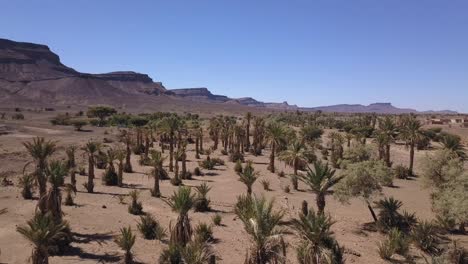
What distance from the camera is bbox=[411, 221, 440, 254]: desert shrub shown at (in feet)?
83.7

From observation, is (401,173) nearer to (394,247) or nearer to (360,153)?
(360,153)

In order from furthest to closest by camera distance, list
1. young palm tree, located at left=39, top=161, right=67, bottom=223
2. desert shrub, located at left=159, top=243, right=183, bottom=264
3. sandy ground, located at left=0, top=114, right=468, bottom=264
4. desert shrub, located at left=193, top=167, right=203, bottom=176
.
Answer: desert shrub, located at left=193, top=167, right=203, bottom=176 < sandy ground, located at left=0, top=114, right=468, bottom=264 < young palm tree, located at left=39, top=161, right=67, bottom=223 < desert shrub, located at left=159, top=243, right=183, bottom=264

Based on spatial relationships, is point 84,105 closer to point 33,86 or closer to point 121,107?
point 121,107

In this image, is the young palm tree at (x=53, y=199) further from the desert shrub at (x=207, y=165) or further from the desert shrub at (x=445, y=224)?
the desert shrub at (x=207, y=165)

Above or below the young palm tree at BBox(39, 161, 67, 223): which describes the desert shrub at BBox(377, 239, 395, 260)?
below

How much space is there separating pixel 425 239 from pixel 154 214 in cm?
1747

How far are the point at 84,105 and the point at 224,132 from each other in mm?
117598

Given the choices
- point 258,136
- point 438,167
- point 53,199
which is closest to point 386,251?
point 438,167

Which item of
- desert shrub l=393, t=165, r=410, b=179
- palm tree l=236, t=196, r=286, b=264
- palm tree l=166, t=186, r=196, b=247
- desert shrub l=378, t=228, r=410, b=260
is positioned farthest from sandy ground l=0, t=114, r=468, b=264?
palm tree l=236, t=196, r=286, b=264

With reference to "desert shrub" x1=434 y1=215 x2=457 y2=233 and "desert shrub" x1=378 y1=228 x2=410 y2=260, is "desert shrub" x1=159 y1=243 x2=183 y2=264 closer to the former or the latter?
"desert shrub" x1=378 y1=228 x2=410 y2=260

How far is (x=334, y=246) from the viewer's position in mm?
23047

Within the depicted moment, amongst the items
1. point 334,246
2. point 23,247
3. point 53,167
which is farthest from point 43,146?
point 334,246

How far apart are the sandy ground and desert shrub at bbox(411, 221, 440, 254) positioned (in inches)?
25.7

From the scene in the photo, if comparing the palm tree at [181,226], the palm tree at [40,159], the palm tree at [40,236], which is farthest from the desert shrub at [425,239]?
the palm tree at [40,159]
